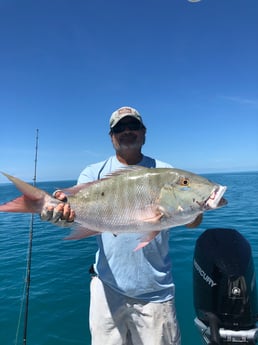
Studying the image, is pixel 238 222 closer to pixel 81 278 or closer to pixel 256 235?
pixel 256 235

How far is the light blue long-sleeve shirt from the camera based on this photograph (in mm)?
3211

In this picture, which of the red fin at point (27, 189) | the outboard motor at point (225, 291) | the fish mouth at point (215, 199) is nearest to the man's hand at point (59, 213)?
the red fin at point (27, 189)

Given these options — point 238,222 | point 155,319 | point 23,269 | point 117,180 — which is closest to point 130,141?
point 117,180

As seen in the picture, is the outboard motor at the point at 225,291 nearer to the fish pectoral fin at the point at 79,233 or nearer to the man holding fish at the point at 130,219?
the man holding fish at the point at 130,219

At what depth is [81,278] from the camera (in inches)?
345

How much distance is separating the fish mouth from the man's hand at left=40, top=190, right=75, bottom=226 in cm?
131

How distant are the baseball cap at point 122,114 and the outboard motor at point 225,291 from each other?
1.96 meters

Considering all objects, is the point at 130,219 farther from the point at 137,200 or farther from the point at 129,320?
the point at 129,320

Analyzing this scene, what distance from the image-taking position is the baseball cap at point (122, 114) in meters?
3.36

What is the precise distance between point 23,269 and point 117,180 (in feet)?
28.6

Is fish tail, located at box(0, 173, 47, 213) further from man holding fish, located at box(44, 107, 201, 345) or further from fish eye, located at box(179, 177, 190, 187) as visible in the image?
fish eye, located at box(179, 177, 190, 187)

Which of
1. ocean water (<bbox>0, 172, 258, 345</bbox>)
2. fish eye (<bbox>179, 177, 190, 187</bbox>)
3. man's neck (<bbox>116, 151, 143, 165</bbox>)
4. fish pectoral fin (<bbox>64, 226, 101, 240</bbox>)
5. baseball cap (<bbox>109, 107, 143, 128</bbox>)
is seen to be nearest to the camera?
fish eye (<bbox>179, 177, 190, 187</bbox>)

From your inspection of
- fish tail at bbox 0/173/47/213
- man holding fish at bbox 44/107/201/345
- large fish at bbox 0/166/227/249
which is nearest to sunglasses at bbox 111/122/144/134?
man holding fish at bbox 44/107/201/345

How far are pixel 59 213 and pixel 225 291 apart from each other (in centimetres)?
217
